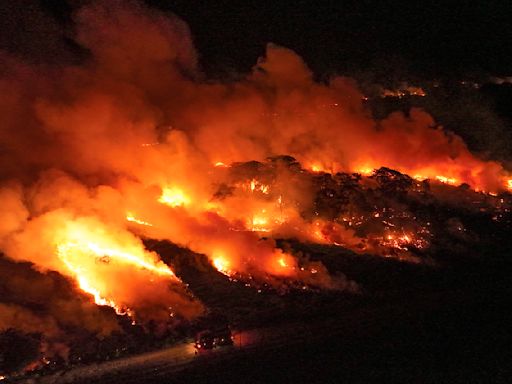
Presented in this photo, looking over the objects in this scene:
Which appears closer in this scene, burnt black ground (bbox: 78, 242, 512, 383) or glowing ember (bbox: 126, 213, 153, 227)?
burnt black ground (bbox: 78, 242, 512, 383)

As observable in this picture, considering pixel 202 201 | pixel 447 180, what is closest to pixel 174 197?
pixel 202 201

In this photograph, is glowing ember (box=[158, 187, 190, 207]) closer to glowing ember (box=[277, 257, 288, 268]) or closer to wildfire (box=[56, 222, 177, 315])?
wildfire (box=[56, 222, 177, 315])

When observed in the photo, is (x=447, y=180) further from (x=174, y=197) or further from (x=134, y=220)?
(x=134, y=220)

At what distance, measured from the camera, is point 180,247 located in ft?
66.6

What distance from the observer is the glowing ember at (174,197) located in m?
24.4

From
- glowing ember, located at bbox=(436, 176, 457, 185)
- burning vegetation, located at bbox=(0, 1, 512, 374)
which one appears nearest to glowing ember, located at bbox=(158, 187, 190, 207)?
burning vegetation, located at bbox=(0, 1, 512, 374)

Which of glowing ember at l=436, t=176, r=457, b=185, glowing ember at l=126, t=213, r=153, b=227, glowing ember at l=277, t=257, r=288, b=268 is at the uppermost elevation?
glowing ember at l=436, t=176, r=457, b=185

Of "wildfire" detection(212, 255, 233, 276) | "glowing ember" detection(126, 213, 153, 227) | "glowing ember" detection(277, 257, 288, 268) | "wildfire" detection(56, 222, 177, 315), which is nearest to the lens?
"wildfire" detection(56, 222, 177, 315)

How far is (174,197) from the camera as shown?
24.9 meters

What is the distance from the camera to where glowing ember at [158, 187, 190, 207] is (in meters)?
24.4

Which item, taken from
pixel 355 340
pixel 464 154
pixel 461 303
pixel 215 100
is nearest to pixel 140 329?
pixel 355 340

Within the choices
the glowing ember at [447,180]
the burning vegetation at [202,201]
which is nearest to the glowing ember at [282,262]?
the burning vegetation at [202,201]

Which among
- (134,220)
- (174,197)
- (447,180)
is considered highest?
(174,197)

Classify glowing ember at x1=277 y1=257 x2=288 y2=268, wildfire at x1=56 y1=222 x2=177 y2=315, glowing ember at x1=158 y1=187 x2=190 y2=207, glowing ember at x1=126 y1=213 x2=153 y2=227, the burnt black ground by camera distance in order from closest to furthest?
the burnt black ground → wildfire at x1=56 y1=222 x2=177 y2=315 → glowing ember at x1=277 y1=257 x2=288 y2=268 → glowing ember at x1=126 y1=213 x2=153 y2=227 → glowing ember at x1=158 y1=187 x2=190 y2=207
